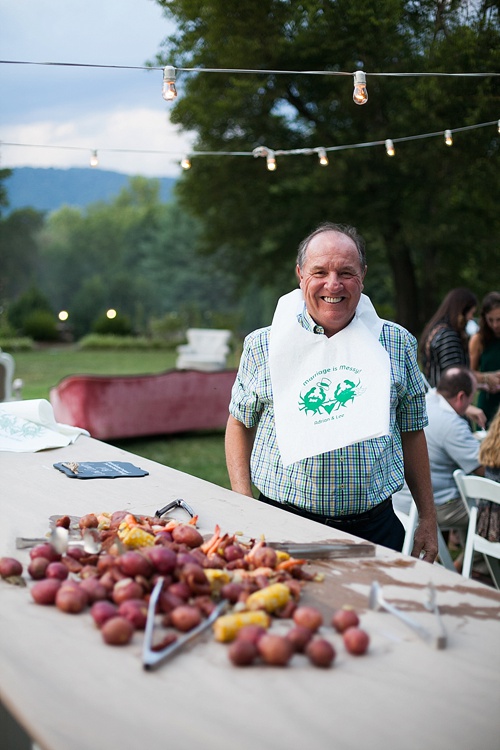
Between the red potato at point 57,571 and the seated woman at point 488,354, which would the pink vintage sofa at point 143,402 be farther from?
the red potato at point 57,571

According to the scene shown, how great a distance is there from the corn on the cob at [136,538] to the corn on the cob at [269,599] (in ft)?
0.99

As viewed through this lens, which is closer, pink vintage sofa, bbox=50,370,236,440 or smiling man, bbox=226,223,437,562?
smiling man, bbox=226,223,437,562

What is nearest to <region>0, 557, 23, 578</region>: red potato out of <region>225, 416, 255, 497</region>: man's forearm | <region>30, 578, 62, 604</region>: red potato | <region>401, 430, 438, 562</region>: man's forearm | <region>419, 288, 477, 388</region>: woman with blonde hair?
<region>30, 578, 62, 604</region>: red potato

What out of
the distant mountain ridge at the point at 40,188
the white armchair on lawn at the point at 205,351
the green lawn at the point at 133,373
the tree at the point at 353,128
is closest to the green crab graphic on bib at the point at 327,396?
the tree at the point at 353,128

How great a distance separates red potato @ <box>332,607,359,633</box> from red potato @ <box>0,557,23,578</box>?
1.96 feet

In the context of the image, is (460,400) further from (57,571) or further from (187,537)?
(57,571)

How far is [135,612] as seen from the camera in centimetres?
127

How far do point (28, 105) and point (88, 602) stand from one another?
1190cm

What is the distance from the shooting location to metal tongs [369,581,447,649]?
4.03ft

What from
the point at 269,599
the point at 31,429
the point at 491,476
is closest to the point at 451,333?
the point at 491,476

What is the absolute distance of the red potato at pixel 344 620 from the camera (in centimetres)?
127

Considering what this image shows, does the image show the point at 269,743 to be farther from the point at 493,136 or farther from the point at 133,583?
the point at 493,136

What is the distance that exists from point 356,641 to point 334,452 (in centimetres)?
101

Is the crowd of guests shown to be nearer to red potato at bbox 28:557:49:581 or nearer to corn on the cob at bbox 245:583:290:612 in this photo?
corn on the cob at bbox 245:583:290:612
